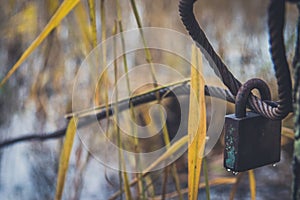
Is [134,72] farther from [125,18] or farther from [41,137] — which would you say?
[41,137]

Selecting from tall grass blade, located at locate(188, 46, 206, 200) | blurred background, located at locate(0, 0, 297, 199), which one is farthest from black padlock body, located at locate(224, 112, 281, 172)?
blurred background, located at locate(0, 0, 297, 199)

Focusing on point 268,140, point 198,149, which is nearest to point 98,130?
point 198,149

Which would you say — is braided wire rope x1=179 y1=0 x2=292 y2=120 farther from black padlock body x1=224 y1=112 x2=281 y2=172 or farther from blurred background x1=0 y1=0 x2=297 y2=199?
blurred background x1=0 y1=0 x2=297 y2=199

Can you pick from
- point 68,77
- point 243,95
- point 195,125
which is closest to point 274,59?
point 243,95

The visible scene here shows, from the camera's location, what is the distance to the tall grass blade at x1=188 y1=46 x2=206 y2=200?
41 centimetres

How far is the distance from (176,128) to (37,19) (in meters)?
0.39

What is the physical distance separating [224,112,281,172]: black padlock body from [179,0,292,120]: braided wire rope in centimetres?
1

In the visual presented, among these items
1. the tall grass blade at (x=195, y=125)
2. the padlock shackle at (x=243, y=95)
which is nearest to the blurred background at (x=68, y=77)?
the tall grass blade at (x=195, y=125)

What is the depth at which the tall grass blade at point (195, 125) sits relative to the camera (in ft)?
1.35

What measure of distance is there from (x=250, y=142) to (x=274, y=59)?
0.28ft

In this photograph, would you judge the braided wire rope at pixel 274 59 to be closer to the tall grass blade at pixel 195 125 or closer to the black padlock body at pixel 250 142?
the black padlock body at pixel 250 142

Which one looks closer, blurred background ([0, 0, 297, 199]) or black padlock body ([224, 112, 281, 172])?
black padlock body ([224, 112, 281, 172])

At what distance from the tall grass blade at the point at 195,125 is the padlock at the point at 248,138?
16 cm

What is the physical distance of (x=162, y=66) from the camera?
2.93 feet
